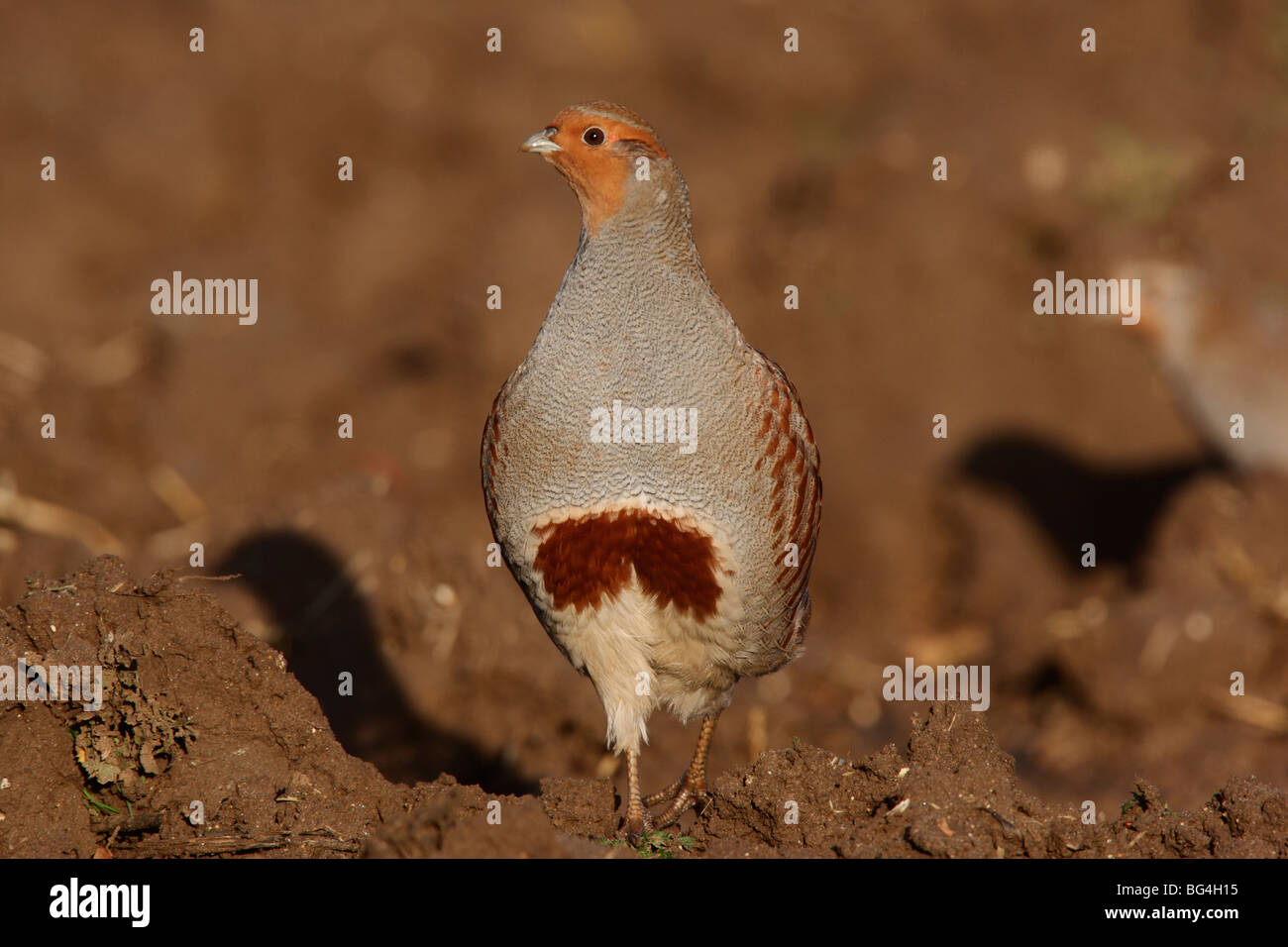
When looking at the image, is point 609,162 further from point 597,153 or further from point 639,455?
point 639,455

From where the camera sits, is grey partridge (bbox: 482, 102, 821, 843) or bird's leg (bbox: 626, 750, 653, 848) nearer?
grey partridge (bbox: 482, 102, 821, 843)

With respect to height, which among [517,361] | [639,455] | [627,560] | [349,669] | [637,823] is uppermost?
[517,361]

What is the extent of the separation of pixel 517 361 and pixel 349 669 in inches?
162

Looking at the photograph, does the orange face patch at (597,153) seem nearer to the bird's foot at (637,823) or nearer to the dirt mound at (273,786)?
the dirt mound at (273,786)

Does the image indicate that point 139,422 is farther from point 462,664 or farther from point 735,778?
point 735,778

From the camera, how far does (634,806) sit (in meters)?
4.61

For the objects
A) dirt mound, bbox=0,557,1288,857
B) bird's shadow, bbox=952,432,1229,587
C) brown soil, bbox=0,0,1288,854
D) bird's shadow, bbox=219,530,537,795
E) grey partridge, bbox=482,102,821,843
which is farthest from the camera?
bird's shadow, bbox=952,432,1229,587

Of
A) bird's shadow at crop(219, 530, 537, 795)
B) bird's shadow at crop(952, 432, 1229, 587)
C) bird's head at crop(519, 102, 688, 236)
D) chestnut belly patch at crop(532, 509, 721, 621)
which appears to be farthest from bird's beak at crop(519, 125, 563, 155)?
bird's shadow at crop(952, 432, 1229, 587)

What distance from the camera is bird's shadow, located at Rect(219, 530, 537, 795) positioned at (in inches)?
248

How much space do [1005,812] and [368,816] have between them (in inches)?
70.4

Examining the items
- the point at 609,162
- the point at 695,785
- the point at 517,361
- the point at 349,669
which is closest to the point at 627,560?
the point at 695,785

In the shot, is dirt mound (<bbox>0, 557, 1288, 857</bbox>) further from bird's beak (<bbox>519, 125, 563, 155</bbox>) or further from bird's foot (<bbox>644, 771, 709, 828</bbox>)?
bird's beak (<bbox>519, 125, 563, 155</bbox>)

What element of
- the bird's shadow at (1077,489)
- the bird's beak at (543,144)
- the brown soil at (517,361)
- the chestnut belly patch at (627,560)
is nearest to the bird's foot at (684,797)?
the brown soil at (517,361)

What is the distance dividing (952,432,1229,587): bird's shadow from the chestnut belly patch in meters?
5.67
